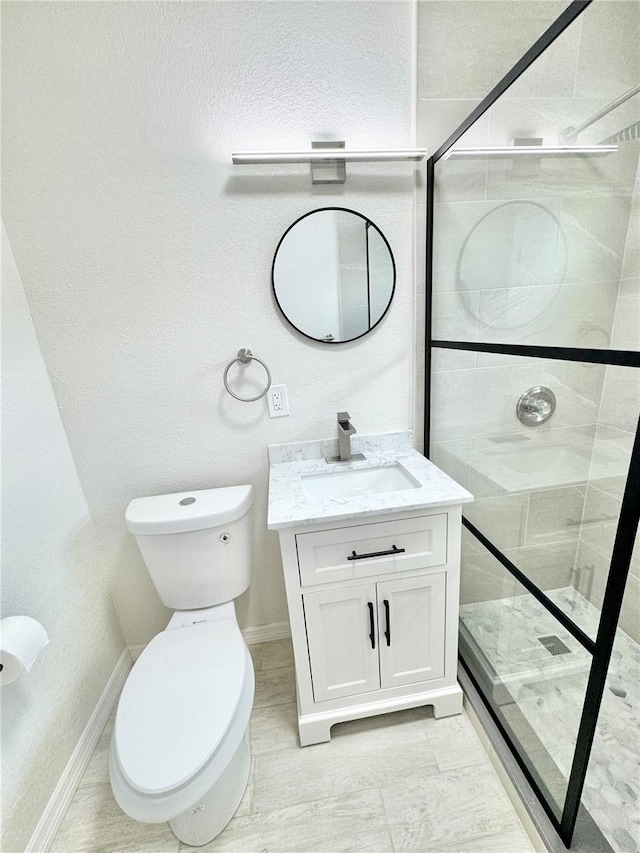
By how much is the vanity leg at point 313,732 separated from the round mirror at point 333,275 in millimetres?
1308

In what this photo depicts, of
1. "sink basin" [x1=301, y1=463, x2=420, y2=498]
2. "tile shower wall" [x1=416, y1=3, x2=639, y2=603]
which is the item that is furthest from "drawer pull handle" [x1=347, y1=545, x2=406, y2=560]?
"tile shower wall" [x1=416, y1=3, x2=639, y2=603]

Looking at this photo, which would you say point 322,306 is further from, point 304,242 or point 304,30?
point 304,30

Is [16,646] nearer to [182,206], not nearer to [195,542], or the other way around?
[195,542]

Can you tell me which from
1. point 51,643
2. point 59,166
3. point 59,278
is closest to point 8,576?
point 51,643

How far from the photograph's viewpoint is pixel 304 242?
1224 mm

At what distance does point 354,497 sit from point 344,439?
250mm

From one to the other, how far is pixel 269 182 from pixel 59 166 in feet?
2.11

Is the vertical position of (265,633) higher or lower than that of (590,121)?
lower

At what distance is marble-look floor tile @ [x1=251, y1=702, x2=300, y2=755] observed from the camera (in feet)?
3.97

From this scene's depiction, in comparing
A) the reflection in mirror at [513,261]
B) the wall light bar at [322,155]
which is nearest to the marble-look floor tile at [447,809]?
the reflection in mirror at [513,261]

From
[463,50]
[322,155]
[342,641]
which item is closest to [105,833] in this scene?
[342,641]

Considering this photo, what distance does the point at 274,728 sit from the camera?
126cm

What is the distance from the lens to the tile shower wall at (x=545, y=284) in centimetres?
84

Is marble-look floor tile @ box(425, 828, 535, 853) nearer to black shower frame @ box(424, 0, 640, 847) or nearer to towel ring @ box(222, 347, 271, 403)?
black shower frame @ box(424, 0, 640, 847)
